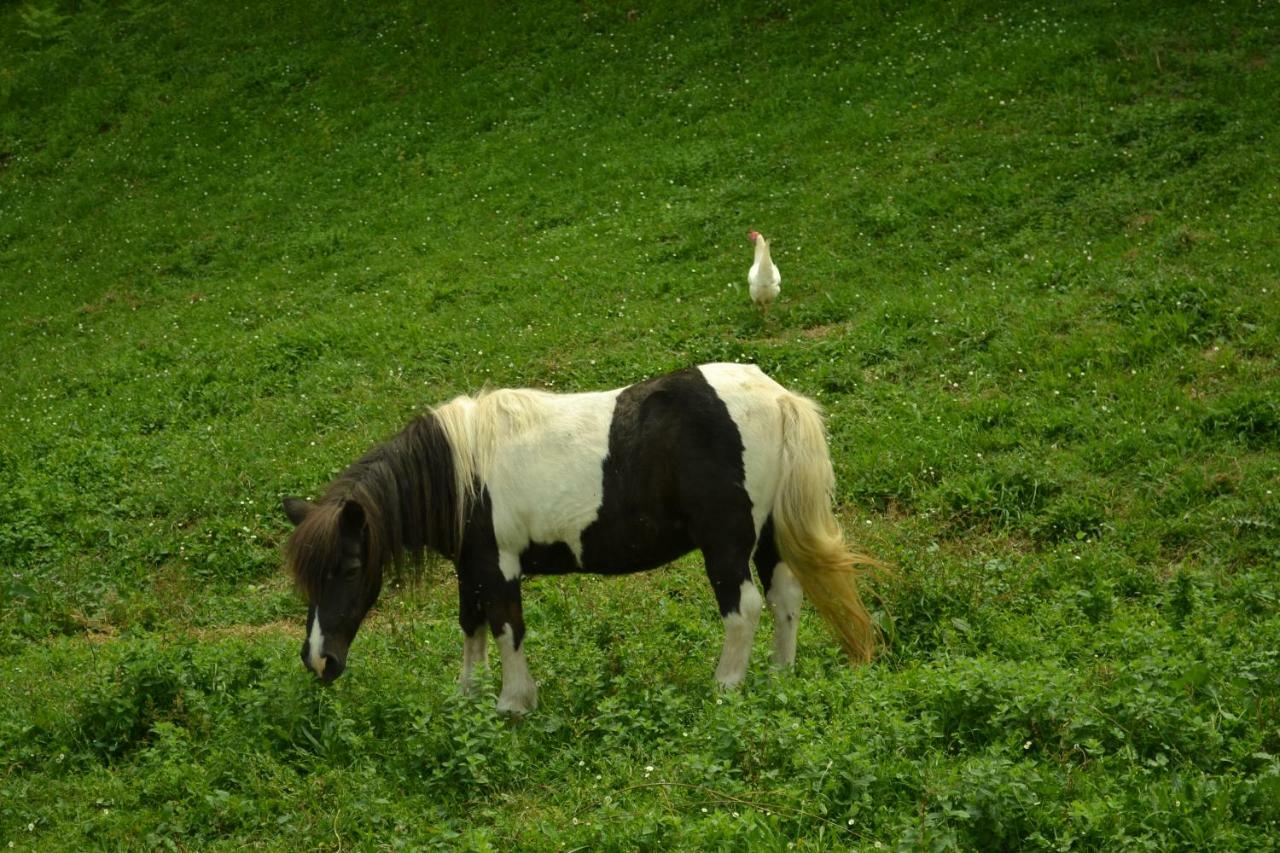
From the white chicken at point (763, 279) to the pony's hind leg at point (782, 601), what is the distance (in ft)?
23.9

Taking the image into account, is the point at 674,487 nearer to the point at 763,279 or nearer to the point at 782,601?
the point at 782,601

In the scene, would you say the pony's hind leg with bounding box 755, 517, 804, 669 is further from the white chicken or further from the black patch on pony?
the white chicken

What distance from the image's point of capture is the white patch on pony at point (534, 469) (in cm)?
802

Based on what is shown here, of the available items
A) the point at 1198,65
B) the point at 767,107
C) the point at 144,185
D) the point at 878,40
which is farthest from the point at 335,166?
the point at 1198,65

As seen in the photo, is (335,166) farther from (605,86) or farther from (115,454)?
(115,454)

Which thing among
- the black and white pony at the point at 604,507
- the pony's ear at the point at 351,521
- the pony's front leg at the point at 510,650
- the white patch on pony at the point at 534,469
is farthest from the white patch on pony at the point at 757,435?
the pony's ear at the point at 351,521

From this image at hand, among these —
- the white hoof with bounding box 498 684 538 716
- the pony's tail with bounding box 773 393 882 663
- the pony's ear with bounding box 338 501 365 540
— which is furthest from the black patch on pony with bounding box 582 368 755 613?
the pony's ear with bounding box 338 501 365 540

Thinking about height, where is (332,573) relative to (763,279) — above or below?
above

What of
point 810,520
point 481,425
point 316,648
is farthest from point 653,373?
point 316,648

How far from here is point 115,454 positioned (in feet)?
47.7

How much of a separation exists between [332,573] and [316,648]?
1.45 feet

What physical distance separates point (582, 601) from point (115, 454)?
23.5 feet

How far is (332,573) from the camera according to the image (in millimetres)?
7691

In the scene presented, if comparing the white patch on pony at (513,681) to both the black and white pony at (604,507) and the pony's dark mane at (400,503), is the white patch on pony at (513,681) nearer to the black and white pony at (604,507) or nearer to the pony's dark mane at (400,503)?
the black and white pony at (604,507)
